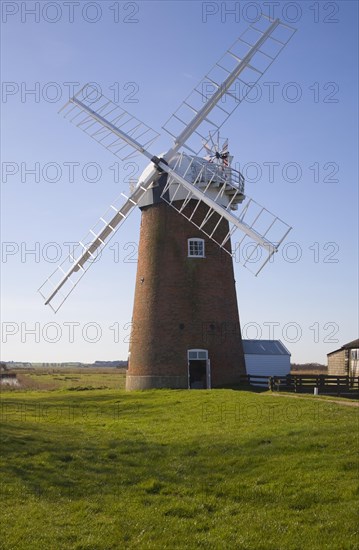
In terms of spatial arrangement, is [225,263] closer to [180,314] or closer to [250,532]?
[180,314]

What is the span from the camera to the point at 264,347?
33469 millimetres

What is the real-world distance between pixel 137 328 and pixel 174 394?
4.29 meters

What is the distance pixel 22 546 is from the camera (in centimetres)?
908

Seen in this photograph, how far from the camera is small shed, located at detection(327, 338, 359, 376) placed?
32.5 metres

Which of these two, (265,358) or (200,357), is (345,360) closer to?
(265,358)

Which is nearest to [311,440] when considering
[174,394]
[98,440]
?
[98,440]

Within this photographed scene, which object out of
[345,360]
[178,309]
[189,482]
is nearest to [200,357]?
[178,309]

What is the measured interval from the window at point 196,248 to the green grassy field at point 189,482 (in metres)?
10.1

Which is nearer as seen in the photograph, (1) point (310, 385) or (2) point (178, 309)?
(1) point (310, 385)

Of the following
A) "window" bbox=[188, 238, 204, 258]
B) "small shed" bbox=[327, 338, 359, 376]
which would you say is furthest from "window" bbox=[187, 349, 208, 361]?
"small shed" bbox=[327, 338, 359, 376]

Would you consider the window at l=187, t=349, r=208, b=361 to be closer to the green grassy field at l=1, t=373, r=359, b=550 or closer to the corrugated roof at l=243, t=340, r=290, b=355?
the corrugated roof at l=243, t=340, r=290, b=355

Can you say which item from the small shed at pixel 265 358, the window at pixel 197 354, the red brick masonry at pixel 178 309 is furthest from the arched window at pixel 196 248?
the small shed at pixel 265 358

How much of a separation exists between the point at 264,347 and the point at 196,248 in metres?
8.11

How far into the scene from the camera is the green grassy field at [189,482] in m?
9.41
